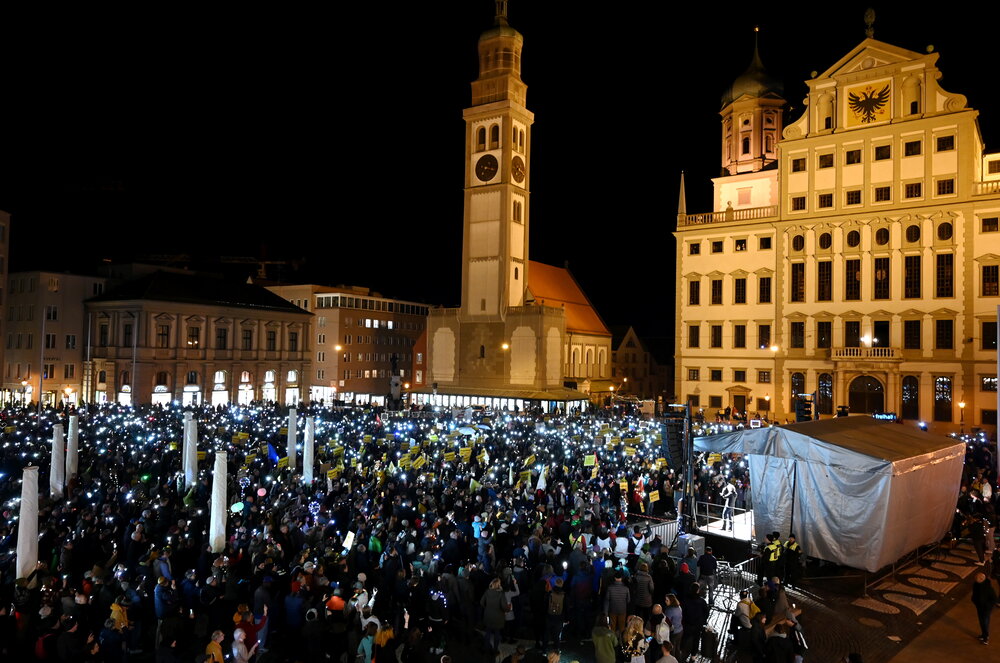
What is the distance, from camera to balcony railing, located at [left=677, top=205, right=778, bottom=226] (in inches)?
1838

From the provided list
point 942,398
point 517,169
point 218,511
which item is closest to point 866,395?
point 942,398

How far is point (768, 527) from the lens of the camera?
55.4 feet

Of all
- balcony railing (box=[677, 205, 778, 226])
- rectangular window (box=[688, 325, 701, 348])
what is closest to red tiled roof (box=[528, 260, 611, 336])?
rectangular window (box=[688, 325, 701, 348])

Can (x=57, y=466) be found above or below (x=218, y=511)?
above

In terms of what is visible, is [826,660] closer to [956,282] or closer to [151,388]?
[956,282]

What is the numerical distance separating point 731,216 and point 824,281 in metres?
7.24

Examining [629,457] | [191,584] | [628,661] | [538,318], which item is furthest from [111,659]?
[538,318]

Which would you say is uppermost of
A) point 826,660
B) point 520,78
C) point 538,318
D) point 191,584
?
point 520,78

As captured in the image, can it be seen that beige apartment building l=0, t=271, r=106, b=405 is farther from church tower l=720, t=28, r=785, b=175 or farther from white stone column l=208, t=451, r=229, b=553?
church tower l=720, t=28, r=785, b=175

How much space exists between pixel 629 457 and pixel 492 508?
34.6 ft

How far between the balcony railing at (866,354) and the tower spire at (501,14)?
36.6 m

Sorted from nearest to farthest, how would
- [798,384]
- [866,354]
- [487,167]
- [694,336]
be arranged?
[866,354] < [798,384] < [694,336] < [487,167]

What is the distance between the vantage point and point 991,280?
127 ft

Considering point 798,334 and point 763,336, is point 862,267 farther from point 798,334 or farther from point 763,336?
point 763,336
